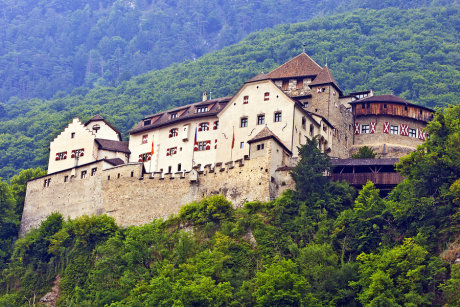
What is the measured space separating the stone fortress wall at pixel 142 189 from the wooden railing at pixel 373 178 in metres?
4.62

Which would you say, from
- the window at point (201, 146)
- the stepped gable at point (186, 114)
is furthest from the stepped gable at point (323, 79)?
the window at point (201, 146)

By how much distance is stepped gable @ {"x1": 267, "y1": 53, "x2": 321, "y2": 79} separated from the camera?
8194 centimetres

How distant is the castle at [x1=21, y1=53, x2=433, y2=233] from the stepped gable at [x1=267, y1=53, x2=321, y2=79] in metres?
0.09

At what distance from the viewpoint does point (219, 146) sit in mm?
73250

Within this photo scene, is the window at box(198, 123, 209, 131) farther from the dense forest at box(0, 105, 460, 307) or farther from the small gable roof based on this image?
the dense forest at box(0, 105, 460, 307)

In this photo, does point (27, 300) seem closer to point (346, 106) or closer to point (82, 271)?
point (82, 271)

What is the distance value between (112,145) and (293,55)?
6655 cm

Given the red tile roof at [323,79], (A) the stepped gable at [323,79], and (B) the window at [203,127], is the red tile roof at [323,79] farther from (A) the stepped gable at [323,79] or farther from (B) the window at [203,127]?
(B) the window at [203,127]

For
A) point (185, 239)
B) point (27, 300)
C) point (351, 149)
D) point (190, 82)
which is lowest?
point (27, 300)

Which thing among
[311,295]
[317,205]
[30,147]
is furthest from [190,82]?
[311,295]

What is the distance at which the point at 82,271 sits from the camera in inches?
2677

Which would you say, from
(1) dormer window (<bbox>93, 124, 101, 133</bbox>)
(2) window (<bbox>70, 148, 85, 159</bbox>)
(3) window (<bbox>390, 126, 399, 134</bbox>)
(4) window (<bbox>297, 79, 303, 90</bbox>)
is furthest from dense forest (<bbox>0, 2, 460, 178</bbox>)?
(4) window (<bbox>297, 79, 303, 90</bbox>)

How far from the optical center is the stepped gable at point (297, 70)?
81.9 m

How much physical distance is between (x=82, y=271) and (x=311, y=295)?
71.1 ft
